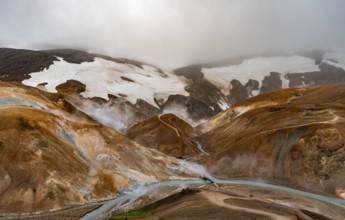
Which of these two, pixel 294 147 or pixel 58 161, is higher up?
pixel 58 161

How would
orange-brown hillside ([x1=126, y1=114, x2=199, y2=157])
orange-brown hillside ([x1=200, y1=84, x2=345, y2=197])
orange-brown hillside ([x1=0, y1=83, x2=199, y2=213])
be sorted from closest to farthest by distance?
orange-brown hillside ([x1=0, y1=83, x2=199, y2=213]), orange-brown hillside ([x1=200, y1=84, x2=345, y2=197]), orange-brown hillside ([x1=126, y1=114, x2=199, y2=157])

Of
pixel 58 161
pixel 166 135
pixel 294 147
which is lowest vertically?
pixel 166 135

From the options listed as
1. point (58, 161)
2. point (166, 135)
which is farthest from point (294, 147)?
point (166, 135)

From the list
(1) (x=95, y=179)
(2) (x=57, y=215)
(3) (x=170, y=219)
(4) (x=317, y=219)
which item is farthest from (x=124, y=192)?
(4) (x=317, y=219)

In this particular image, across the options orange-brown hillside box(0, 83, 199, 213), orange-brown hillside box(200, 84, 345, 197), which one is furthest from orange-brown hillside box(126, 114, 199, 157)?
orange-brown hillside box(0, 83, 199, 213)

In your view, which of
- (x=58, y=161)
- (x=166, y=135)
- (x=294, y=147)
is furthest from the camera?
(x=166, y=135)

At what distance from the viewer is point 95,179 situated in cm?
8069

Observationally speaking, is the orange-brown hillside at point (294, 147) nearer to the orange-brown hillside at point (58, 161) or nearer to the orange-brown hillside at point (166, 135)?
the orange-brown hillside at point (166, 135)

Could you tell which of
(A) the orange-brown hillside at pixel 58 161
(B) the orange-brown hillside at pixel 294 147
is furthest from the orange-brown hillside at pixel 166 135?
(A) the orange-brown hillside at pixel 58 161

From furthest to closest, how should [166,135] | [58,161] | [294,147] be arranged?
[166,135]
[294,147]
[58,161]

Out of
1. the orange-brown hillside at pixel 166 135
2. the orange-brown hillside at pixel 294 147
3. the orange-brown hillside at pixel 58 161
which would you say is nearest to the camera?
the orange-brown hillside at pixel 58 161

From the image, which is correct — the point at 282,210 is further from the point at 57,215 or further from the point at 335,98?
the point at 335,98

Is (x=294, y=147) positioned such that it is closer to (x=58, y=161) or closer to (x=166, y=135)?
(x=58, y=161)

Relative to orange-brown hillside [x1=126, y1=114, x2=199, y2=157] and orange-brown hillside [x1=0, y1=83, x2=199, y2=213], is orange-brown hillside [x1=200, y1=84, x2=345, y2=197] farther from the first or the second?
orange-brown hillside [x1=0, y1=83, x2=199, y2=213]
